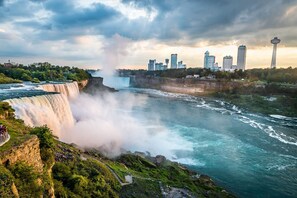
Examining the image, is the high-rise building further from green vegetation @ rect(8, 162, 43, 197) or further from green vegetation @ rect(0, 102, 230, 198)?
green vegetation @ rect(8, 162, 43, 197)

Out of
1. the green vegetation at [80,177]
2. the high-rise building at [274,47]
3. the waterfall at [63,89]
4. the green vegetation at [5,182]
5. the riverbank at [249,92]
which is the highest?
the high-rise building at [274,47]

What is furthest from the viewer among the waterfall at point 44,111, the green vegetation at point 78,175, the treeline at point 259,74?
the treeline at point 259,74

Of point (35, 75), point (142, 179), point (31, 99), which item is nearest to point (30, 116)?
point (31, 99)

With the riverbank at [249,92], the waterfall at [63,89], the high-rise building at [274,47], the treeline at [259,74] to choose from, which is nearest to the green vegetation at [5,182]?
the waterfall at [63,89]

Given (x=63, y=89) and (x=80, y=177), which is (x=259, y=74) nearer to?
(x=63, y=89)

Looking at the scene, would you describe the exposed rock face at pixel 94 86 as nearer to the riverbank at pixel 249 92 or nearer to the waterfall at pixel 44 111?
the riverbank at pixel 249 92

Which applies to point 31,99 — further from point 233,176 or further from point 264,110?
point 264,110

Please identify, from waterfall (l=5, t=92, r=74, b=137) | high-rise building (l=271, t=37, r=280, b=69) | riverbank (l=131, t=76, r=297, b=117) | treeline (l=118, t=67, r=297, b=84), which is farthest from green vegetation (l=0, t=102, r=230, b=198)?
high-rise building (l=271, t=37, r=280, b=69)
